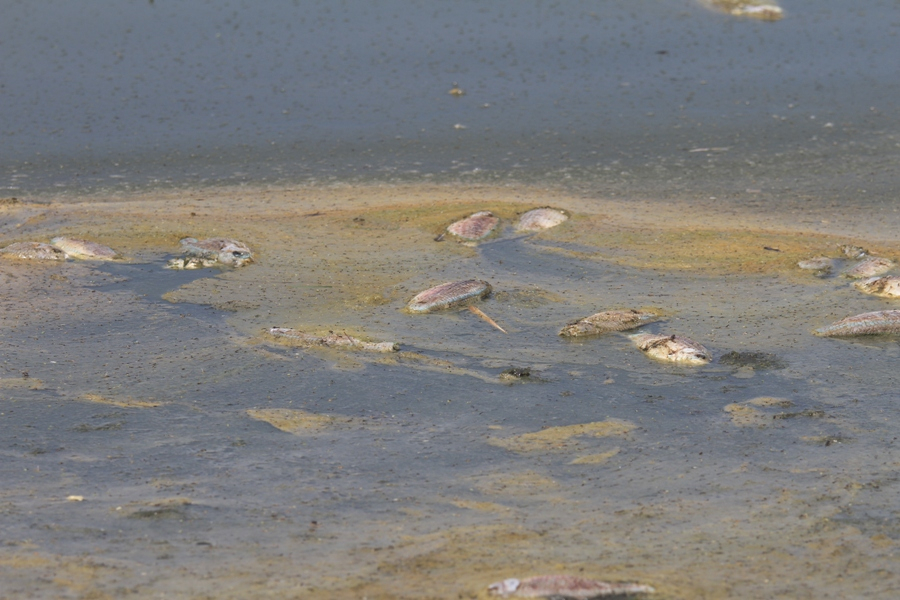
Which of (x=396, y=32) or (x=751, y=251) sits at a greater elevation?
(x=396, y=32)

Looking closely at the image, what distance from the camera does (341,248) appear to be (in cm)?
1165

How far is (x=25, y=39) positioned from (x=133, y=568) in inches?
562

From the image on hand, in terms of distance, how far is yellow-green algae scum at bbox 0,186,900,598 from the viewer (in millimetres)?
6059

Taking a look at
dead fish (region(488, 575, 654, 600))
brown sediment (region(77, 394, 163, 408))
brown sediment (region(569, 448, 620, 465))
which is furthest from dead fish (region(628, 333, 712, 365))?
brown sediment (region(77, 394, 163, 408))

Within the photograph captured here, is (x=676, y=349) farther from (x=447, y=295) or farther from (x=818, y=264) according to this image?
(x=818, y=264)

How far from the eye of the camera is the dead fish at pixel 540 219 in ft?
39.4

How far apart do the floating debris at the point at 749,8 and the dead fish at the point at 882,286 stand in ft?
33.8

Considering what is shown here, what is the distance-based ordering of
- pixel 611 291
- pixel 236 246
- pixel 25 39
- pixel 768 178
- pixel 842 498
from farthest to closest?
1. pixel 25 39
2. pixel 768 178
3. pixel 236 246
4. pixel 611 291
5. pixel 842 498

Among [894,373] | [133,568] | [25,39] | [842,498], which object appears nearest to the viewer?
[133,568]

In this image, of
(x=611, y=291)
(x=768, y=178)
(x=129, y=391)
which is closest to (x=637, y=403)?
(x=611, y=291)

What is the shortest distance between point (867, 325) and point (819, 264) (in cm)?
168

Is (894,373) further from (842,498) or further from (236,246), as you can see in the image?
(236,246)

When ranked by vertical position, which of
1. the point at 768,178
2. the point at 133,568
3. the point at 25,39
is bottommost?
the point at 133,568

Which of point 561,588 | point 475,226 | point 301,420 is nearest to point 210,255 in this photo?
point 475,226
